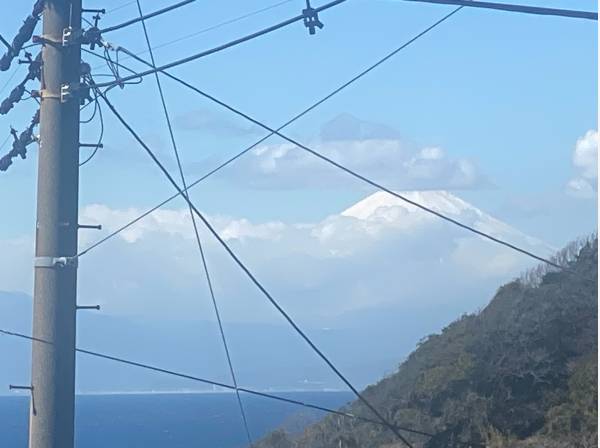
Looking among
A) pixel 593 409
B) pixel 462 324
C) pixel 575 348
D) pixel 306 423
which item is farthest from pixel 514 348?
pixel 306 423

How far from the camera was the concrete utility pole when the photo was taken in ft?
35.5

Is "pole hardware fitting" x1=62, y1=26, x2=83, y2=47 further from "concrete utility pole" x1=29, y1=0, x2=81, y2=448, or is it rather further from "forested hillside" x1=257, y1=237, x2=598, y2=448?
"forested hillside" x1=257, y1=237, x2=598, y2=448

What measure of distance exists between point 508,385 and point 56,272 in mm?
8474

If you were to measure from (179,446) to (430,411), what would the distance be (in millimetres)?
29142

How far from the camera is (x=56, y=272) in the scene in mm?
10820

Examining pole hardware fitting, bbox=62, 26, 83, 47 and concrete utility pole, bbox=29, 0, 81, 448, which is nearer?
concrete utility pole, bbox=29, 0, 81, 448

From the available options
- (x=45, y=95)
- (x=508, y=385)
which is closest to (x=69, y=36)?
(x=45, y=95)

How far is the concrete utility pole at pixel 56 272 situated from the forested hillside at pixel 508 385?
6867 mm

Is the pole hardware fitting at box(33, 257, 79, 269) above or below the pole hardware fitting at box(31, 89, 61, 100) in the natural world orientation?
below

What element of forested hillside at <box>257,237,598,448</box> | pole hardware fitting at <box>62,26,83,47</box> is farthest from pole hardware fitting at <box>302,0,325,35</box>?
forested hillside at <box>257,237,598,448</box>

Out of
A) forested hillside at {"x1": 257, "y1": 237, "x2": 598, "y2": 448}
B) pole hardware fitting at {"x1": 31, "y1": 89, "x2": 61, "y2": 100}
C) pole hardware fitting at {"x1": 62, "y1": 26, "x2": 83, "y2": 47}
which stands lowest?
forested hillside at {"x1": 257, "y1": 237, "x2": 598, "y2": 448}

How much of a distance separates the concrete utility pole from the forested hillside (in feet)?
22.5

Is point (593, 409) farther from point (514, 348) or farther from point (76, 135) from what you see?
point (76, 135)

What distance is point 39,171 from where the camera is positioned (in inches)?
432
